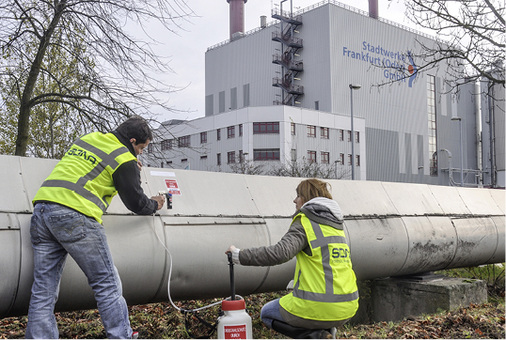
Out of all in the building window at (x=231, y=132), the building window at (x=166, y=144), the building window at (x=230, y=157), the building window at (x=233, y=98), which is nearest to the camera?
the building window at (x=166, y=144)

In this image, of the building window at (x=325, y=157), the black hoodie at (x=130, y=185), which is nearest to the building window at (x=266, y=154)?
the building window at (x=325, y=157)

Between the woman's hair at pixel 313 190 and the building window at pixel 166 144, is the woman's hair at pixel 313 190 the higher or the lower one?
the lower one

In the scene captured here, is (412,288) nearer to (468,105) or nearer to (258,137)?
(258,137)

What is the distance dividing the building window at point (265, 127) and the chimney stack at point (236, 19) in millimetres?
16798

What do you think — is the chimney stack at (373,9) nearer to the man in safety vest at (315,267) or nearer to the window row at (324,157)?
the window row at (324,157)

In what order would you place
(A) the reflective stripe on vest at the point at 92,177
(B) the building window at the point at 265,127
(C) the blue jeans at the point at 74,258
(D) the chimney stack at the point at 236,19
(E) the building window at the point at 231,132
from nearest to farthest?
(C) the blue jeans at the point at 74,258, (A) the reflective stripe on vest at the point at 92,177, (B) the building window at the point at 265,127, (E) the building window at the point at 231,132, (D) the chimney stack at the point at 236,19

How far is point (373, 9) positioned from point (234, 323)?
217 feet

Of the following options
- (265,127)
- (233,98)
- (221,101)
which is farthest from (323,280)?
(221,101)

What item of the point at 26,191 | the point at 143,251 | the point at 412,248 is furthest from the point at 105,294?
the point at 412,248

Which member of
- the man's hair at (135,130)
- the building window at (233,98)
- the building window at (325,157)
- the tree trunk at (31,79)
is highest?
the building window at (233,98)

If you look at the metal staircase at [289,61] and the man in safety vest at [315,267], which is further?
the metal staircase at [289,61]

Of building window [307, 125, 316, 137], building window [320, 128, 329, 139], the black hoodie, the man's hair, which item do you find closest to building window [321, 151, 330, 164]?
building window [320, 128, 329, 139]

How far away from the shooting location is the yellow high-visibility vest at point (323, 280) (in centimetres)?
402

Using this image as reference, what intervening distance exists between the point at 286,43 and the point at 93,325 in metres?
57.3
